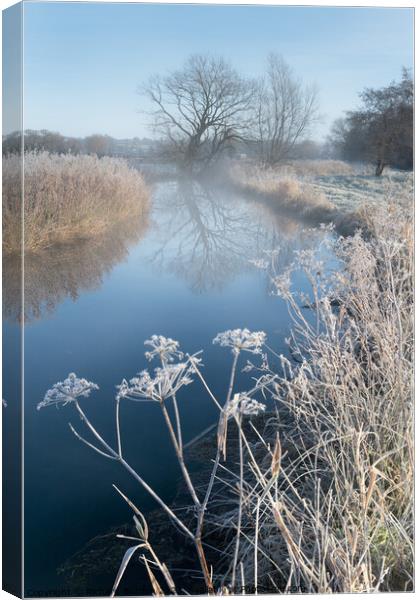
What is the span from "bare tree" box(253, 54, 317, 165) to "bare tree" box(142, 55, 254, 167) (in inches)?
2.5

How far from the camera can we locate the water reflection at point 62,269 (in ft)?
8.59

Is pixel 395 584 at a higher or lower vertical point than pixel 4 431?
lower

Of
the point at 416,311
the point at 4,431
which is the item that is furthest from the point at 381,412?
the point at 4,431

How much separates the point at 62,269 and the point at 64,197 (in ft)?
0.92

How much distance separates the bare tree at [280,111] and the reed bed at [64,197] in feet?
1.66

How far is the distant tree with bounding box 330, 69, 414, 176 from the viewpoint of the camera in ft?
9.29

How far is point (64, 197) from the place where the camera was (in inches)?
110

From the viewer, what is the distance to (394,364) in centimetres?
273

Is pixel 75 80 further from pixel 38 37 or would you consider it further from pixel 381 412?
pixel 381 412

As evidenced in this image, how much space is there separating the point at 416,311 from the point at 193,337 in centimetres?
85

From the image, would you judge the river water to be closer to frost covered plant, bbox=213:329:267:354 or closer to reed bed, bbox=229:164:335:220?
reed bed, bbox=229:164:335:220

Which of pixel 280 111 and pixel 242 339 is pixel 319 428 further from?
pixel 280 111

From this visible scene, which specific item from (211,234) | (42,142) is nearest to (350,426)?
(211,234)

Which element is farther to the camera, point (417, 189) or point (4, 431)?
point (417, 189)
